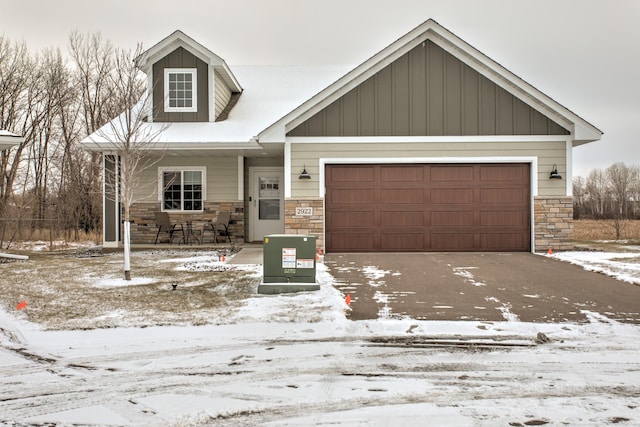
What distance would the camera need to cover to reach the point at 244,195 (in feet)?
49.5

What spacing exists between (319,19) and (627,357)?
14.8 metres

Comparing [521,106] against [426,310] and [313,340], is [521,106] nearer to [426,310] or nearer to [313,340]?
[426,310]

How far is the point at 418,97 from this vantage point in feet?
39.2

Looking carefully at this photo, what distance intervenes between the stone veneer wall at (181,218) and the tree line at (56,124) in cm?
576

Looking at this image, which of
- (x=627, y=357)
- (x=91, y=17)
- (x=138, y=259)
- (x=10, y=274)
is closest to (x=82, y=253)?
(x=138, y=259)

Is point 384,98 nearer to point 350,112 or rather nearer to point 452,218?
point 350,112

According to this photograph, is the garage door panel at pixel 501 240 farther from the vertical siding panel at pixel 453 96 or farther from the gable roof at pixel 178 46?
the gable roof at pixel 178 46

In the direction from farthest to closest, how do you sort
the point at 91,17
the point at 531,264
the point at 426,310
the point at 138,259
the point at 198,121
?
the point at 91,17 → the point at 198,121 → the point at 138,259 → the point at 531,264 → the point at 426,310

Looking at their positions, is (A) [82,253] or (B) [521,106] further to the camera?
(A) [82,253]

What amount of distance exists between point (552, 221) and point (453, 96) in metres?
3.86

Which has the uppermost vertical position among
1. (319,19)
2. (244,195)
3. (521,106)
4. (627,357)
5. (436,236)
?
(319,19)

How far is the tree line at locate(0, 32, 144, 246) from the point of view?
21062 mm

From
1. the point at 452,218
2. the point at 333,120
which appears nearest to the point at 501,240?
the point at 452,218

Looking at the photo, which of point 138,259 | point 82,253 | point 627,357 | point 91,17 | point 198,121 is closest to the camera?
point 627,357
